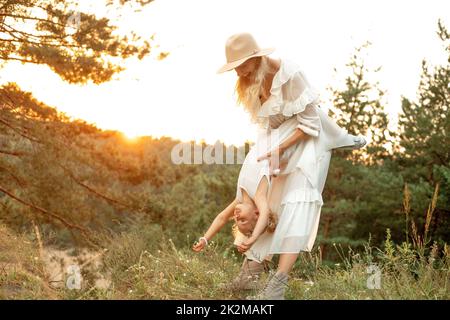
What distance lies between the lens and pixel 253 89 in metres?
3.80

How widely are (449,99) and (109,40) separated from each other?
11.9 metres

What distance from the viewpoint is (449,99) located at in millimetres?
18719

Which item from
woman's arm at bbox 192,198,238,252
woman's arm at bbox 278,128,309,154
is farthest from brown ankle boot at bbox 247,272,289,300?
woman's arm at bbox 278,128,309,154

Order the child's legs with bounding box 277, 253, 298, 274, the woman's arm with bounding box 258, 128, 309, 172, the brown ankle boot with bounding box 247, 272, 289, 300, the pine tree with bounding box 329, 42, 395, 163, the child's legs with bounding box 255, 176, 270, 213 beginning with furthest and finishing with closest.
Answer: the pine tree with bounding box 329, 42, 395, 163, the woman's arm with bounding box 258, 128, 309, 172, the child's legs with bounding box 255, 176, 270, 213, the child's legs with bounding box 277, 253, 298, 274, the brown ankle boot with bounding box 247, 272, 289, 300

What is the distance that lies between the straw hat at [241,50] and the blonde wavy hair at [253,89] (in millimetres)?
96

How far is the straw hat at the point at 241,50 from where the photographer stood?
3.71 m

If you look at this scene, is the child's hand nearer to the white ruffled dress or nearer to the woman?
the woman

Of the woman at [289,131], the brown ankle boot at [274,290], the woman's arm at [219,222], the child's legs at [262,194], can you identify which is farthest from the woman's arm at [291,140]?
the brown ankle boot at [274,290]

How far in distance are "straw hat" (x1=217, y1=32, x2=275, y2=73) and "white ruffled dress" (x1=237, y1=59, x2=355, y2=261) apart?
0.22 meters

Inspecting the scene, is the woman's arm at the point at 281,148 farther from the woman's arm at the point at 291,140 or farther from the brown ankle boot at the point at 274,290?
the brown ankle boot at the point at 274,290

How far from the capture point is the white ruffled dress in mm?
3730
